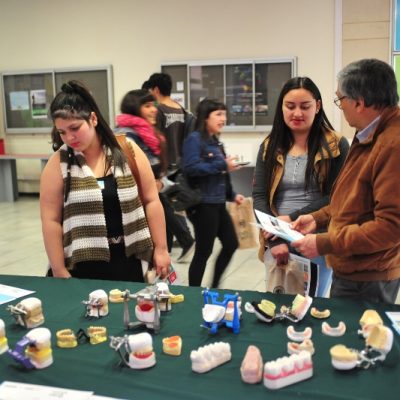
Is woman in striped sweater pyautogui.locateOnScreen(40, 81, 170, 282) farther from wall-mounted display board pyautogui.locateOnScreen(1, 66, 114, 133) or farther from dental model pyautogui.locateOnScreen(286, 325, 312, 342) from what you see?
wall-mounted display board pyautogui.locateOnScreen(1, 66, 114, 133)

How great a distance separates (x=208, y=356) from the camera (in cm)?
112

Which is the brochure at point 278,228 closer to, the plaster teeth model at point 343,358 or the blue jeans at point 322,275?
the blue jeans at point 322,275

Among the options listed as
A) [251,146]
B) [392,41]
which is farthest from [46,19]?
[392,41]

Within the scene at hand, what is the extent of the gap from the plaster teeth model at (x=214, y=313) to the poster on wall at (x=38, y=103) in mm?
6585

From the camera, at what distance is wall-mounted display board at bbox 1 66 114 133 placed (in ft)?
22.9

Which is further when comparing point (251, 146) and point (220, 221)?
point (251, 146)

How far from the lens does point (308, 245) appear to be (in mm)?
1571

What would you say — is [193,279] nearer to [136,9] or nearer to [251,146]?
[251,146]

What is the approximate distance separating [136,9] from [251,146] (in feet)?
A: 8.00

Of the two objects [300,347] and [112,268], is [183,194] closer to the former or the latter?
[112,268]

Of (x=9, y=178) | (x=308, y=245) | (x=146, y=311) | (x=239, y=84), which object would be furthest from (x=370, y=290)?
(x=9, y=178)

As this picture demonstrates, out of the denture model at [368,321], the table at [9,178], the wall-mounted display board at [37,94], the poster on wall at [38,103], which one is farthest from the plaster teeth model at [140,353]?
the poster on wall at [38,103]

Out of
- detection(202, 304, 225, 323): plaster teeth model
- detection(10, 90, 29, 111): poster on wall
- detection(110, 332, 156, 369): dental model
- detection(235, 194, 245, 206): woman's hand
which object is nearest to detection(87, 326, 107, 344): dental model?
detection(110, 332, 156, 369): dental model

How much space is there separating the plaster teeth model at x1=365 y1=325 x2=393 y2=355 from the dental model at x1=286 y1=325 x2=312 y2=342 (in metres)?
0.15
